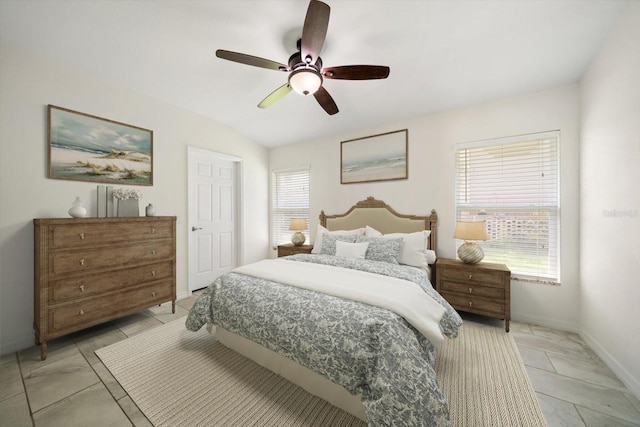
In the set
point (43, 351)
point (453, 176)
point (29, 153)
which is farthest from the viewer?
point (453, 176)

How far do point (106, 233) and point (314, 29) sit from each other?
8.95 feet

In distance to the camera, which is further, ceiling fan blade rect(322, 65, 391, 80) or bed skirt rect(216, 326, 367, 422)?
ceiling fan blade rect(322, 65, 391, 80)

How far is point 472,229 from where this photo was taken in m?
2.70

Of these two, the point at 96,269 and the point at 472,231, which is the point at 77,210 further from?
the point at 472,231

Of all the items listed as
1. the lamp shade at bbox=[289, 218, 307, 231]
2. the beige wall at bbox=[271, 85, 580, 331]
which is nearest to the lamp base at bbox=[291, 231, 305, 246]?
the lamp shade at bbox=[289, 218, 307, 231]

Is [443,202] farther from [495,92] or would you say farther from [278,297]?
[278,297]

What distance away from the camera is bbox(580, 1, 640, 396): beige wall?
169 cm

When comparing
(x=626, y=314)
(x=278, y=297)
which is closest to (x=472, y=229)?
(x=626, y=314)

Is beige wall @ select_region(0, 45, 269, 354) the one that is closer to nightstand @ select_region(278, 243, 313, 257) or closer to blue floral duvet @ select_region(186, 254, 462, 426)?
blue floral duvet @ select_region(186, 254, 462, 426)

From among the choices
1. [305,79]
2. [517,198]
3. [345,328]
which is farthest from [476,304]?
[305,79]

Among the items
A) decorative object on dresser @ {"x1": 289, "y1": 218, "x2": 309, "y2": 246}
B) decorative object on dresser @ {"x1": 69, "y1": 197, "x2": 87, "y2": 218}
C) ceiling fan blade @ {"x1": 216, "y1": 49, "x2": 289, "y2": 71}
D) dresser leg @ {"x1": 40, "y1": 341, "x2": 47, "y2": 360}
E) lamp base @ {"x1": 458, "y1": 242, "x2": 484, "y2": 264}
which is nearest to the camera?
ceiling fan blade @ {"x1": 216, "y1": 49, "x2": 289, "y2": 71}

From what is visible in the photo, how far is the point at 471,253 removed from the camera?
9.05 ft

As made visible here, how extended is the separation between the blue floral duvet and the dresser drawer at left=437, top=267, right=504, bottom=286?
0.88m

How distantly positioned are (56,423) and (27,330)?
1434mm
